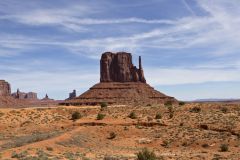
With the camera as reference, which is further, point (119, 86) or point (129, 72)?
point (129, 72)

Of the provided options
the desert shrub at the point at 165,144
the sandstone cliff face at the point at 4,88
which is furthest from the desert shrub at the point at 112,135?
the sandstone cliff face at the point at 4,88

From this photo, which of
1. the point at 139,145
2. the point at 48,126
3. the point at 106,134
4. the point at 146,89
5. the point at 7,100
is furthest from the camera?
the point at 7,100

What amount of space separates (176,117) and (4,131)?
2315cm

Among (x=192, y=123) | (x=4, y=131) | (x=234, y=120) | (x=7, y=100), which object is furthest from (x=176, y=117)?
(x=7, y=100)

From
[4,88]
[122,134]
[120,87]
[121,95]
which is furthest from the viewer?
[4,88]

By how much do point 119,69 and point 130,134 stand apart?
3310 inches

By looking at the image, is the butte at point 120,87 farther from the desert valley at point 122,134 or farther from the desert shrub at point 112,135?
the desert shrub at point 112,135

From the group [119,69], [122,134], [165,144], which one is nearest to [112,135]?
[122,134]

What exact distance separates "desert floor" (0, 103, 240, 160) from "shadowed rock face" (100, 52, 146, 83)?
67.8 m

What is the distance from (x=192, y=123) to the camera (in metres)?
53.3

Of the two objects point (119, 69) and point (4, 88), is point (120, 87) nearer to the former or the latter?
point (119, 69)

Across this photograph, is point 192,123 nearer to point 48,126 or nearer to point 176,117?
point 176,117

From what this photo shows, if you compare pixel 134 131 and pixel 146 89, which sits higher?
A: pixel 146 89

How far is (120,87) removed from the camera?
122 metres
